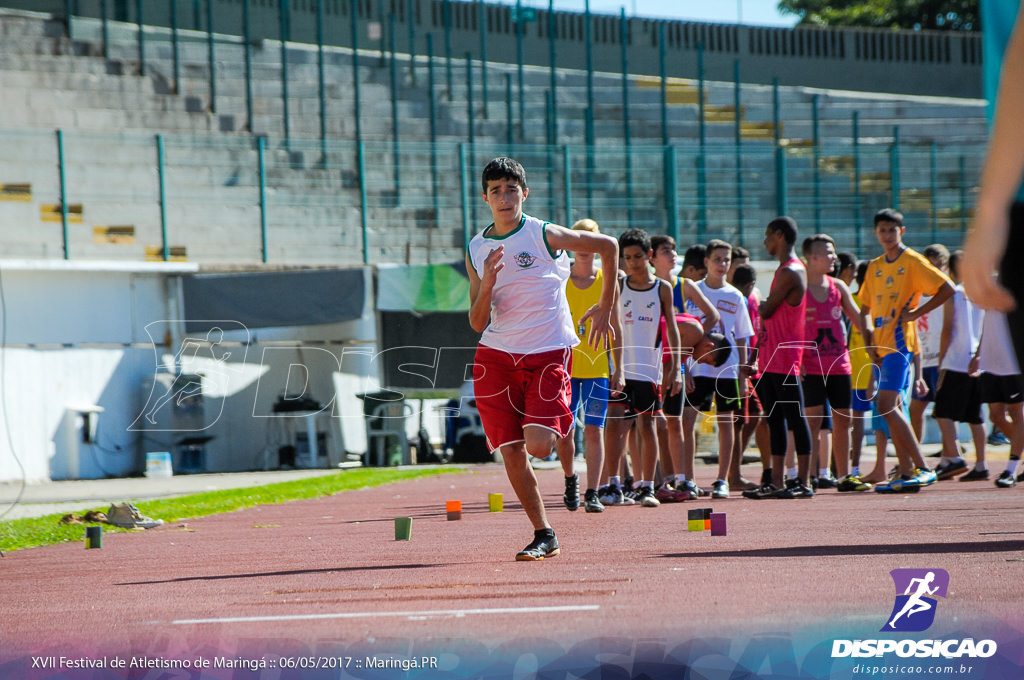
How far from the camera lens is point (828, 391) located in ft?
35.1

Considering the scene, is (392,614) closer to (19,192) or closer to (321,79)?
(19,192)

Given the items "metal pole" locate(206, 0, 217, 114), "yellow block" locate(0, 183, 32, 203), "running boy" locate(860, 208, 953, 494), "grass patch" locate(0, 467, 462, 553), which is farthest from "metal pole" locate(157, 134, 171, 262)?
"running boy" locate(860, 208, 953, 494)

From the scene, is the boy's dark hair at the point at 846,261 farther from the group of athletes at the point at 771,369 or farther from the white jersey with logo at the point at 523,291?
the white jersey with logo at the point at 523,291

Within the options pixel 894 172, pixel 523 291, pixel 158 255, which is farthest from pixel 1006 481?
pixel 158 255

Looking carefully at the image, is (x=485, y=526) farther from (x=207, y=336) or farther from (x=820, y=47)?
(x=820, y=47)

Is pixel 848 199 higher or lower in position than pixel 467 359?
higher

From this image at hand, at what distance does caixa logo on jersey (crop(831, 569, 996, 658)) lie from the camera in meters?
3.62

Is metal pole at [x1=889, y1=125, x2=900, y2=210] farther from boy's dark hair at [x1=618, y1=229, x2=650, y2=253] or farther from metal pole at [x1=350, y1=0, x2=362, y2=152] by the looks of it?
boy's dark hair at [x1=618, y1=229, x2=650, y2=253]

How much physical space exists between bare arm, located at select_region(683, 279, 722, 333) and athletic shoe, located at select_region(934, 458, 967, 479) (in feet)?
9.50

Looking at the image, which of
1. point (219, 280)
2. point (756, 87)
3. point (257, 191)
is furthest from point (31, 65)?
point (756, 87)

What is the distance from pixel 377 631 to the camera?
13.7 ft

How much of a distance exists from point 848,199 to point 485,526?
15.6 m

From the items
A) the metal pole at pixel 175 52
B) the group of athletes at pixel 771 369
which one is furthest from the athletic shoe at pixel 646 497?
the metal pole at pixel 175 52

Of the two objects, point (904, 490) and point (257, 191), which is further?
point (257, 191)
